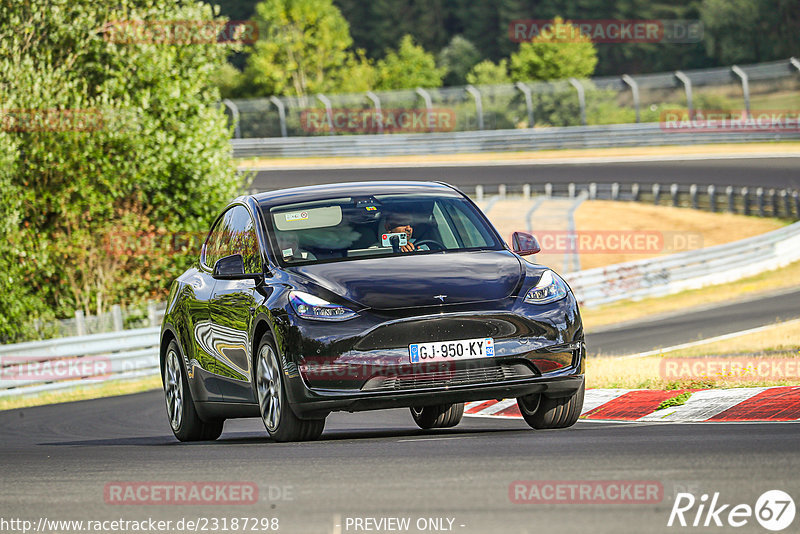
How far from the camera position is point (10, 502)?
6223mm

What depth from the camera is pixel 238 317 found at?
8.77 metres

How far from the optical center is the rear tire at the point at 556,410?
27.8ft

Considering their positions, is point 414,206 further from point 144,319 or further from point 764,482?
point 144,319

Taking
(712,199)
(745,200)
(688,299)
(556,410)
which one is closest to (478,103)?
(712,199)

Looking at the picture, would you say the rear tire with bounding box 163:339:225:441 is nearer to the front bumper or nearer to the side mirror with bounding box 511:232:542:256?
the front bumper

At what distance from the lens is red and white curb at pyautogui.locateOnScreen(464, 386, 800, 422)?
8.77m

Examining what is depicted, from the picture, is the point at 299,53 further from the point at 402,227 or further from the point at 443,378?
the point at 443,378

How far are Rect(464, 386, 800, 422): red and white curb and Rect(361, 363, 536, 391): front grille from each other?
1756 mm

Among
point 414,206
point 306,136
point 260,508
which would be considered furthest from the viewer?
point 306,136

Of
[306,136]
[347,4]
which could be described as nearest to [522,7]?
[347,4]

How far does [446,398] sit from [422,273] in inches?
32.0

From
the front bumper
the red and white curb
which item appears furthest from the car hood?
the red and white curb

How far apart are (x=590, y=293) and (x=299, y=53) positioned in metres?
50.8

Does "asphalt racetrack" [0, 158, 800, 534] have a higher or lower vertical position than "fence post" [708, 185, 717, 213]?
higher
